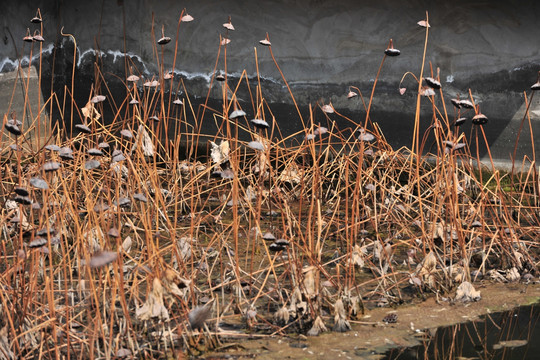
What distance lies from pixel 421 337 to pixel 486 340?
0.83ft

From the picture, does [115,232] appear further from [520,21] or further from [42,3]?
[42,3]

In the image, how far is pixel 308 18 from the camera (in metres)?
6.34

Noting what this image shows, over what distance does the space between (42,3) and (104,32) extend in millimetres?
590

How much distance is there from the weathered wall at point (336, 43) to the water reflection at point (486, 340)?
2.67 metres

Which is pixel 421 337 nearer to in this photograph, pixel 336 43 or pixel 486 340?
pixel 486 340

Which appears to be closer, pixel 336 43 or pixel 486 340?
pixel 486 340

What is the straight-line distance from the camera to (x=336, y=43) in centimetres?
628

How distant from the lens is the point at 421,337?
304cm

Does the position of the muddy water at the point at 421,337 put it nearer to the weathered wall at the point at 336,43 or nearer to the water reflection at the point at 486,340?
the water reflection at the point at 486,340

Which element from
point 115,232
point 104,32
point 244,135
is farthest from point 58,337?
point 104,32

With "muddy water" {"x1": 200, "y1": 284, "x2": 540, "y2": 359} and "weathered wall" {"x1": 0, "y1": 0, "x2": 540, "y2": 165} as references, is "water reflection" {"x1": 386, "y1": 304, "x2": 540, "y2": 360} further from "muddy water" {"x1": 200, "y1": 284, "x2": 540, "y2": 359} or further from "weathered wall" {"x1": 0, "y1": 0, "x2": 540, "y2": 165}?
"weathered wall" {"x1": 0, "y1": 0, "x2": 540, "y2": 165}

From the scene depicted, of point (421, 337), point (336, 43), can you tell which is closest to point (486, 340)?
point (421, 337)

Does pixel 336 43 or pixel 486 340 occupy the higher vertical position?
pixel 336 43

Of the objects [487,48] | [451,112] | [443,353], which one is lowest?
[443,353]
